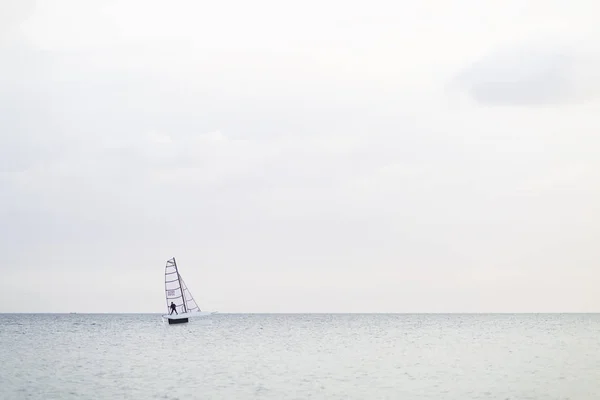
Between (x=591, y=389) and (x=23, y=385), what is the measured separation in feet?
107

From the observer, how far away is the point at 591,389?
39625 millimetres

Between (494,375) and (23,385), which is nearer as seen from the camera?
(23,385)

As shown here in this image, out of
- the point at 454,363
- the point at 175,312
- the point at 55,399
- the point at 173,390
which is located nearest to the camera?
the point at 55,399

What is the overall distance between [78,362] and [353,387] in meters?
25.6

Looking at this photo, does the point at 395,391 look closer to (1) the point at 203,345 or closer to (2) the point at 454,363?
(2) the point at 454,363

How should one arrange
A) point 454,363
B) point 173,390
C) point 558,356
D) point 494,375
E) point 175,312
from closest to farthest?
1. point 173,390
2. point 494,375
3. point 454,363
4. point 558,356
5. point 175,312

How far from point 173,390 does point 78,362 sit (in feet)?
65.6

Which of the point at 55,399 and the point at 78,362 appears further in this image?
the point at 78,362

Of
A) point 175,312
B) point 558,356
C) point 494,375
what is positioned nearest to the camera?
point 494,375

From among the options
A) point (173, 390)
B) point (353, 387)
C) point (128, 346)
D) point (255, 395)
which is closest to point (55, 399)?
point (173, 390)

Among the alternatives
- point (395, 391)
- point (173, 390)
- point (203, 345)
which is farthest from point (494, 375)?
point (203, 345)

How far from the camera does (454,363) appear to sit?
55125 millimetres

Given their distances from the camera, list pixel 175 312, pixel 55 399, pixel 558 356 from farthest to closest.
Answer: pixel 175 312 < pixel 558 356 < pixel 55 399

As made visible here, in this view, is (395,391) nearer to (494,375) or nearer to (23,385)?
(494,375)
